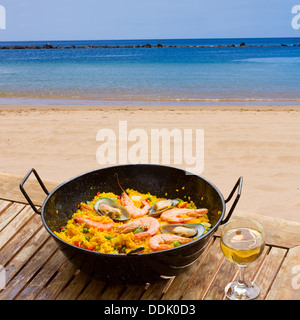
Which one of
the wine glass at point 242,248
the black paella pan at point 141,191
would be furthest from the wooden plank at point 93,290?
the wine glass at point 242,248

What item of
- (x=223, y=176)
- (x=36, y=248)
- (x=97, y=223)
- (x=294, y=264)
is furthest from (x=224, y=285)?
(x=223, y=176)

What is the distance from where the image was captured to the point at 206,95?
13930 millimetres

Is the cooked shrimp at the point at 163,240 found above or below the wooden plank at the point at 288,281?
above

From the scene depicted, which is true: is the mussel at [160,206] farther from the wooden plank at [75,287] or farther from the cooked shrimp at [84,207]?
the wooden plank at [75,287]

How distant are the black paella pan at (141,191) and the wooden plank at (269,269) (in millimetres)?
298

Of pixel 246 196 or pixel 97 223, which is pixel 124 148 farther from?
pixel 97 223

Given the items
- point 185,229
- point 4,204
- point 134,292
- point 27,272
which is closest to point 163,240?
point 185,229

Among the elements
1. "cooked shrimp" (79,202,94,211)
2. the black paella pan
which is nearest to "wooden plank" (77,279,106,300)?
the black paella pan

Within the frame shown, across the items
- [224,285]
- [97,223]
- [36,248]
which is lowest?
[36,248]

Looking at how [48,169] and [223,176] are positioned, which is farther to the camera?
[48,169]

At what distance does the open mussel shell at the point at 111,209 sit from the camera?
71.5 inches

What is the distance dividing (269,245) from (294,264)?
165mm

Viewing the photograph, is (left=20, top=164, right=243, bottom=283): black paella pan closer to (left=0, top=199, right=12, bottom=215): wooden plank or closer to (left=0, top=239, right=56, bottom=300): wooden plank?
(left=0, top=239, right=56, bottom=300): wooden plank
